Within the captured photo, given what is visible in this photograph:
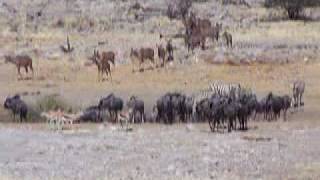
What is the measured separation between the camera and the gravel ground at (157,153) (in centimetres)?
1666

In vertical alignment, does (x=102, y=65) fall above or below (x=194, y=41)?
below

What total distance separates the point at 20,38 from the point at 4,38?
58 centimetres

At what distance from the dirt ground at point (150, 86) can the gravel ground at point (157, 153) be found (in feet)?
0.07

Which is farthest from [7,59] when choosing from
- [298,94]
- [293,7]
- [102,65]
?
[293,7]

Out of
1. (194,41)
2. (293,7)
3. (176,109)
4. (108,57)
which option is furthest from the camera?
(293,7)

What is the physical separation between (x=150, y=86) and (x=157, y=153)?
1213cm

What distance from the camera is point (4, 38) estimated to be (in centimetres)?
3962

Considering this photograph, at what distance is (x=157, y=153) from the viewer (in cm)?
1873

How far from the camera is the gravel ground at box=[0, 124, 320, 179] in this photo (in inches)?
656

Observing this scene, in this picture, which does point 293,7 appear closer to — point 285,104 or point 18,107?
point 285,104

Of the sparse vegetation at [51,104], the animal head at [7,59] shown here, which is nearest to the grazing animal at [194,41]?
the animal head at [7,59]

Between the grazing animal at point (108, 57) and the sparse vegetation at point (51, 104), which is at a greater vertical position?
the grazing animal at point (108, 57)

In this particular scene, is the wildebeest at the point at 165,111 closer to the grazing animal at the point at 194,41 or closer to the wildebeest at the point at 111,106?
the wildebeest at the point at 111,106

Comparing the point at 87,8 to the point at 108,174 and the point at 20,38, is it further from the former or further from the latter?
the point at 108,174
